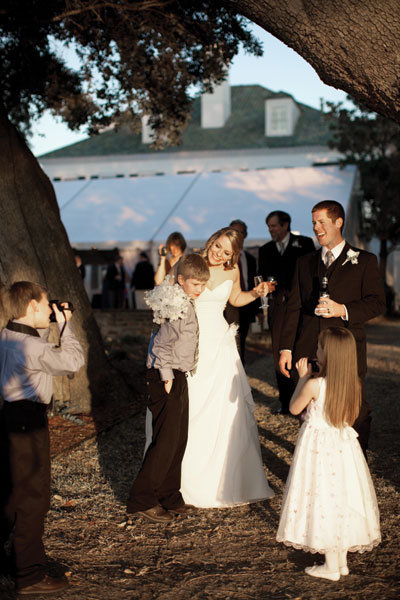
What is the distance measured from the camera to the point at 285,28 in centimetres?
523

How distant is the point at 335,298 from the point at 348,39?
188 centimetres

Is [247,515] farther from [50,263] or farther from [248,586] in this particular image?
[50,263]

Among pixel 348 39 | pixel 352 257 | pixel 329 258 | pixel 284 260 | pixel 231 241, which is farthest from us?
pixel 284 260

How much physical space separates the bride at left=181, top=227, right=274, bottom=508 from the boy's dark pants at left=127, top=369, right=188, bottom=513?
0.77 feet

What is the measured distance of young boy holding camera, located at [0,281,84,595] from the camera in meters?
3.97

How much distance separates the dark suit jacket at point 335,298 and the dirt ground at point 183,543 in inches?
48.8

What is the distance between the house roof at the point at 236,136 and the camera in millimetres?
38000

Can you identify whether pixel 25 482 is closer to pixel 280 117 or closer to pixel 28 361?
pixel 28 361

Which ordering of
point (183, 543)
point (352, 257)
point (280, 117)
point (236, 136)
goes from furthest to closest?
point (236, 136), point (280, 117), point (352, 257), point (183, 543)

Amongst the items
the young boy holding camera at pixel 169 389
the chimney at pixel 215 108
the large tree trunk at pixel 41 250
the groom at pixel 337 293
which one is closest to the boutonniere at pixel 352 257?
the groom at pixel 337 293

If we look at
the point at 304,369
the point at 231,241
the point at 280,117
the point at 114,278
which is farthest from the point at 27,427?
the point at 280,117

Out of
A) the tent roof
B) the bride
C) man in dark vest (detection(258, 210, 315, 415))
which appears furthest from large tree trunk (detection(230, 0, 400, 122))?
the tent roof

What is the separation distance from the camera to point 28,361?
13.2 ft

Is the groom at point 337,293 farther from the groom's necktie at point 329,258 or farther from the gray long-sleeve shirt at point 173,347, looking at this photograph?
the gray long-sleeve shirt at point 173,347
